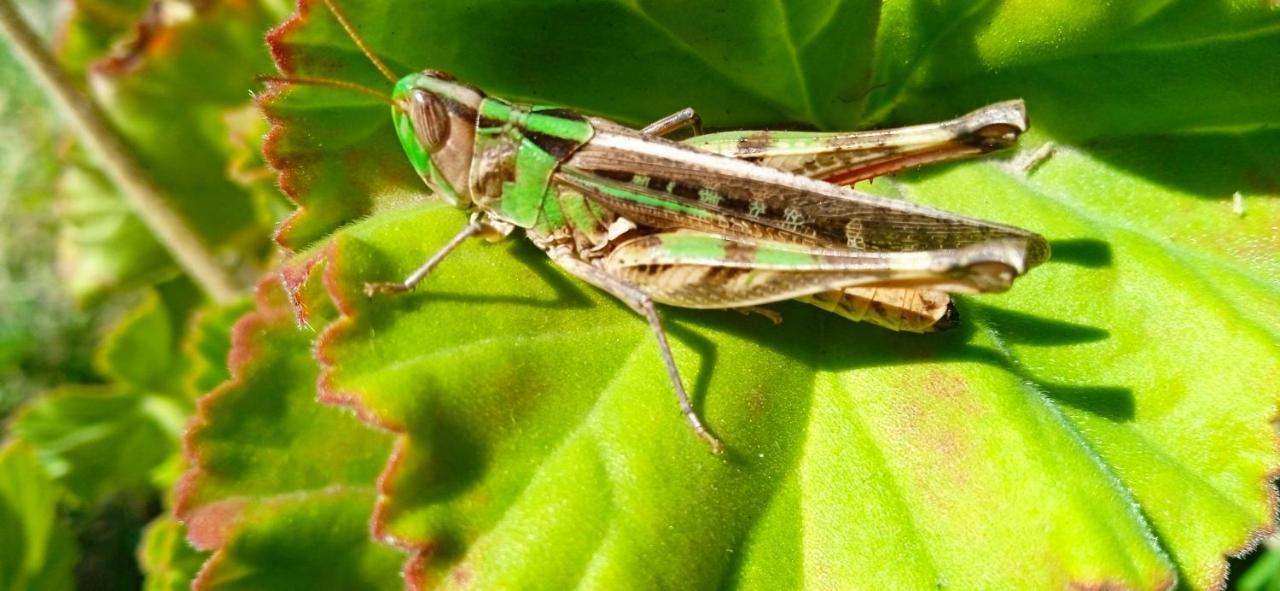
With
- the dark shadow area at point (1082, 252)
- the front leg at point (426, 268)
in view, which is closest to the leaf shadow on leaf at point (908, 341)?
the dark shadow area at point (1082, 252)

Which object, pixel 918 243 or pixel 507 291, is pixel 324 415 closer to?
pixel 507 291

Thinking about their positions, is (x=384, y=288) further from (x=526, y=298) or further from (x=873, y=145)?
(x=873, y=145)

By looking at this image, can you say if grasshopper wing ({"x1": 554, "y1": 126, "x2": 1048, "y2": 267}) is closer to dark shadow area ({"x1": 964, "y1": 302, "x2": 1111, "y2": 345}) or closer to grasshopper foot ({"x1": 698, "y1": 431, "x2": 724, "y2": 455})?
dark shadow area ({"x1": 964, "y1": 302, "x2": 1111, "y2": 345})

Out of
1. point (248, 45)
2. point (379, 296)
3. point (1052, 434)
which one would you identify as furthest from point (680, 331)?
point (248, 45)

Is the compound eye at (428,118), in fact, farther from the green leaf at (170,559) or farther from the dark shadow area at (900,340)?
the green leaf at (170,559)

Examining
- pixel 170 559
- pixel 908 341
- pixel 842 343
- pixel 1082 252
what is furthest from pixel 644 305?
pixel 170 559

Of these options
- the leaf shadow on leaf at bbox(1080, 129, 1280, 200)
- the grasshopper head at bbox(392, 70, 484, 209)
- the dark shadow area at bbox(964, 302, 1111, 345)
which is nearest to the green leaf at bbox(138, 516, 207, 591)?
the grasshopper head at bbox(392, 70, 484, 209)
